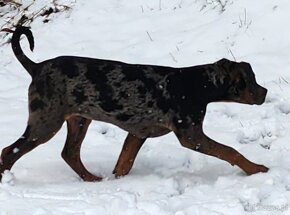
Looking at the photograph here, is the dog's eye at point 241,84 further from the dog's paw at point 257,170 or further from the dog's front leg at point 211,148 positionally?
the dog's paw at point 257,170

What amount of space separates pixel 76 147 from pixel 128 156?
45cm

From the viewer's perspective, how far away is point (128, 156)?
20.1ft

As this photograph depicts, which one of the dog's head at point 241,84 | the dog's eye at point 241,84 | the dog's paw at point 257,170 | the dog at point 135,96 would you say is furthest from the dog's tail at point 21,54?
the dog's paw at point 257,170

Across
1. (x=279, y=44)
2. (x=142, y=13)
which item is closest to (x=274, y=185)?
(x=279, y=44)

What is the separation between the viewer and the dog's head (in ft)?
19.3

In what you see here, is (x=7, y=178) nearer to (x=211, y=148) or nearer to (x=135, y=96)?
(x=135, y=96)

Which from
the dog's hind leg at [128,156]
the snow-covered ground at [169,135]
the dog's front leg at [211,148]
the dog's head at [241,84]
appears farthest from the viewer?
the dog's hind leg at [128,156]

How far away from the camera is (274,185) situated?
18.0 ft

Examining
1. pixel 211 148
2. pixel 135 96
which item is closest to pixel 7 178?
pixel 135 96

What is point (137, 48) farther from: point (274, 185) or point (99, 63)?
point (274, 185)

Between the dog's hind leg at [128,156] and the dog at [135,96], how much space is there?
228 mm

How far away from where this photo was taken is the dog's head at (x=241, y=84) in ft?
19.3

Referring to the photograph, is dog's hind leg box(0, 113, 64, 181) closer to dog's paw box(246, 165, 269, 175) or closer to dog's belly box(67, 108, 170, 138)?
dog's belly box(67, 108, 170, 138)

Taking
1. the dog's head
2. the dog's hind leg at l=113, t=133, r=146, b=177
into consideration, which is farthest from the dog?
the dog's hind leg at l=113, t=133, r=146, b=177
